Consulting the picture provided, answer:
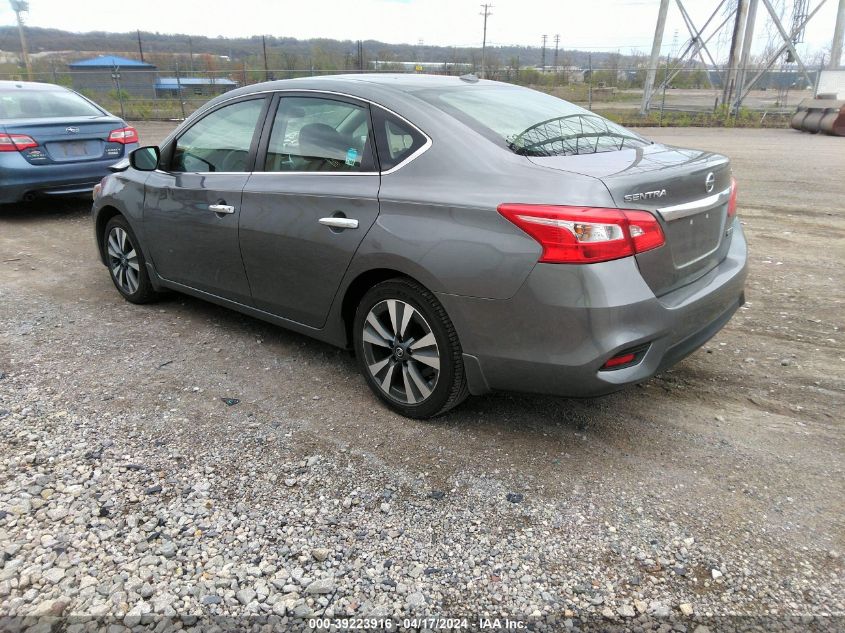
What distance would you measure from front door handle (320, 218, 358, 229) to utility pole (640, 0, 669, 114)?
2440cm

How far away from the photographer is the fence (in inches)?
1009

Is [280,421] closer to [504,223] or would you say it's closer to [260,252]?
[260,252]

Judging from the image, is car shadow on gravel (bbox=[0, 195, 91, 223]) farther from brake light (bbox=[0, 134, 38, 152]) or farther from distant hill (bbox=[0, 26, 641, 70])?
distant hill (bbox=[0, 26, 641, 70])

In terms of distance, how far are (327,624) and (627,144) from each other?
8.93 ft

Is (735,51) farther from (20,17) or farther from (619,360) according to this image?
(20,17)

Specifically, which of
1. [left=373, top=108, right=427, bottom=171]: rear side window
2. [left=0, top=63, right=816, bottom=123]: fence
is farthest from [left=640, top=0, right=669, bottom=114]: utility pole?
[left=373, top=108, right=427, bottom=171]: rear side window

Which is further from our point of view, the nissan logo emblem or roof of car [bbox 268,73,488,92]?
roof of car [bbox 268,73,488,92]

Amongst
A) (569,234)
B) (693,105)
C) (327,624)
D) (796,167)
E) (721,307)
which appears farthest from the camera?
(693,105)

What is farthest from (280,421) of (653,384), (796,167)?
(796,167)

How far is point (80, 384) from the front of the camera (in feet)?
13.0

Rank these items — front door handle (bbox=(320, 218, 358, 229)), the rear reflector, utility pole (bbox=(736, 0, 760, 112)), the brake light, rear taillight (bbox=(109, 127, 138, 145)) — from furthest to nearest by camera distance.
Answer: utility pole (bbox=(736, 0, 760, 112)) < rear taillight (bbox=(109, 127, 138, 145)) < the brake light < front door handle (bbox=(320, 218, 358, 229)) < the rear reflector

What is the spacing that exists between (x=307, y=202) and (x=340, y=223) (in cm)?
31

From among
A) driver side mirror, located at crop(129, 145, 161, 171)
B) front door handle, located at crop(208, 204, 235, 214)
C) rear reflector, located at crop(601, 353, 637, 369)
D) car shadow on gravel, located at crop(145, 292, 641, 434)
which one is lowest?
car shadow on gravel, located at crop(145, 292, 641, 434)

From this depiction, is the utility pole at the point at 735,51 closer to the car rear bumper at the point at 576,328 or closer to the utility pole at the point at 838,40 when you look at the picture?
the utility pole at the point at 838,40
